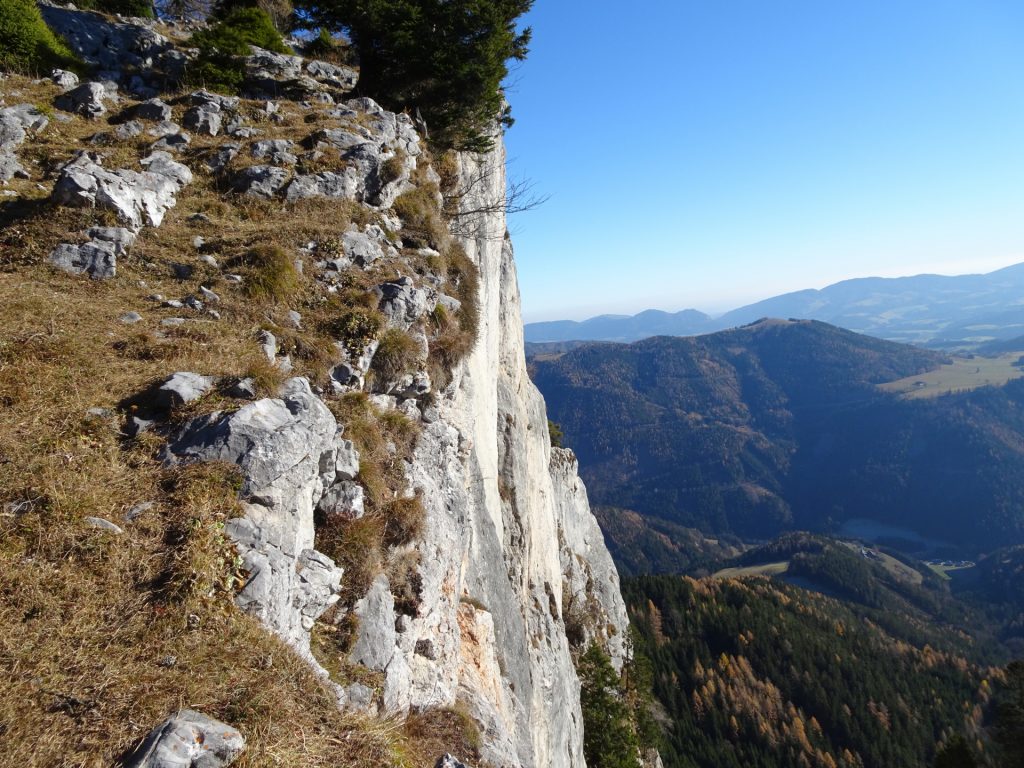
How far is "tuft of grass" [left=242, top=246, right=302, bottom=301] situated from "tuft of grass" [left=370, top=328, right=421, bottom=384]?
2.21 m

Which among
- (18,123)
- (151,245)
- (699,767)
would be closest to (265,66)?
(18,123)

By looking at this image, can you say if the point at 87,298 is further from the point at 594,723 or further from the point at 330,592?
the point at 594,723

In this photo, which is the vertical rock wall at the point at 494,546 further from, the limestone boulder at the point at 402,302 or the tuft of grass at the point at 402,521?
the limestone boulder at the point at 402,302

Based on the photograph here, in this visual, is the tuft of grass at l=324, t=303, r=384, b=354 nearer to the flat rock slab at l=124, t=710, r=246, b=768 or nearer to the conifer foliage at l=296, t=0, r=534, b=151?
the flat rock slab at l=124, t=710, r=246, b=768

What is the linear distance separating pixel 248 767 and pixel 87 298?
8.96 m

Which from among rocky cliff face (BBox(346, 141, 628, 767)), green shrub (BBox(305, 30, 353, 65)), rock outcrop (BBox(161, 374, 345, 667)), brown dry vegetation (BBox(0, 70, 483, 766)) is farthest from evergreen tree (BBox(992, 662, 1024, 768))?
green shrub (BBox(305, 30, 353, 65))

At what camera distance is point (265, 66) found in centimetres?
2073

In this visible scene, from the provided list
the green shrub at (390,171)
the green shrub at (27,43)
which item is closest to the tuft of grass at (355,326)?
the green shrub at (390,171)

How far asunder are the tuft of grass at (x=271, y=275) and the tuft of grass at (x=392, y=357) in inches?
87.0

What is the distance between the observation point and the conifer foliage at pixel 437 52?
18.1 m

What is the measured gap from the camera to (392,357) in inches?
427

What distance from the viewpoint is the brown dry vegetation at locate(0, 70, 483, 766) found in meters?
4.38

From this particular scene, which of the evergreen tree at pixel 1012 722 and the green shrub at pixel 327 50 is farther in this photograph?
the evergreen tree at pixel 1012 722

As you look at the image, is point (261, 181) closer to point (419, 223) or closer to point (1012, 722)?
point (419, 223)
